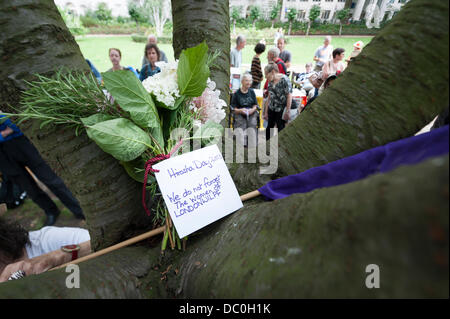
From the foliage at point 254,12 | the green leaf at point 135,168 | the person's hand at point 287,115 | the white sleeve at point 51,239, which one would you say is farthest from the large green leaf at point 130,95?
the foliage at point 254,12

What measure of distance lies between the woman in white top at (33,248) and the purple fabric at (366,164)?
1534mm

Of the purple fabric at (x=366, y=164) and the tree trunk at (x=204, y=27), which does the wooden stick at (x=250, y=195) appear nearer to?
the purple fabric at (x=366, y=164)

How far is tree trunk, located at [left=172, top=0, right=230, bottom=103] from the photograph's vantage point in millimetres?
1251

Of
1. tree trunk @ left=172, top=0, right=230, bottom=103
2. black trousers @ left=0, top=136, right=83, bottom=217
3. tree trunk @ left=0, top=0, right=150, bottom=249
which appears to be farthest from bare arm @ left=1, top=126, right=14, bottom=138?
tree trunk @ left=172, top=0, right=230, bottom=103

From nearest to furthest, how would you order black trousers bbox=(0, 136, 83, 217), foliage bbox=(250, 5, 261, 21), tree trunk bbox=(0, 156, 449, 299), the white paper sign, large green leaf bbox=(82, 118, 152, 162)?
tree trunk bbox=(0, 156, 449, 299) → large green leaf bbox=(82, 118, 152, 162) → the white paper sign → black trousers bbox=(0, 136, 83, 217) → foliage bbox=(250, 5, 261, 21)

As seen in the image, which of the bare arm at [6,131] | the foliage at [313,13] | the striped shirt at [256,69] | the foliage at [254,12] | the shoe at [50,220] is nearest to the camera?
the bare arm at [6,131]

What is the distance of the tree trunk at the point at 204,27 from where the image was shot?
125 centimetres

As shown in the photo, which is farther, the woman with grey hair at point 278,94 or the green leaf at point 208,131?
the woman with grey hair at point 278,94

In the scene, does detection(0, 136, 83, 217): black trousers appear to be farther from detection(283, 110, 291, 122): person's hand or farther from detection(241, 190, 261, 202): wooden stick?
detection(283, 110, 291, 122): person's hand

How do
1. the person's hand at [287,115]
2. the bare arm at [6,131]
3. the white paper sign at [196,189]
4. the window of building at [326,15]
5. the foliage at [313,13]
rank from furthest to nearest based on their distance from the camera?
the foliage at [313,13] < the window of building at [326,15] < the person's hand at [287,115] < the bare arm at [6,131] < the white paper sign at [196,189]

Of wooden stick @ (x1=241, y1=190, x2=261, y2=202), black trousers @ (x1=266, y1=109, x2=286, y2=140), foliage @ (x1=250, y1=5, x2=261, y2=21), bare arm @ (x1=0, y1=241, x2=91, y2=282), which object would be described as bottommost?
bare arm @ (x1=0, y1=241, x2=91, y2=282)

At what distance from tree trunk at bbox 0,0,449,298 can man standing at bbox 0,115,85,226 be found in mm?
2648

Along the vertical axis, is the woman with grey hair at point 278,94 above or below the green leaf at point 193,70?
below

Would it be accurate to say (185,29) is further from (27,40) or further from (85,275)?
(85,275)
